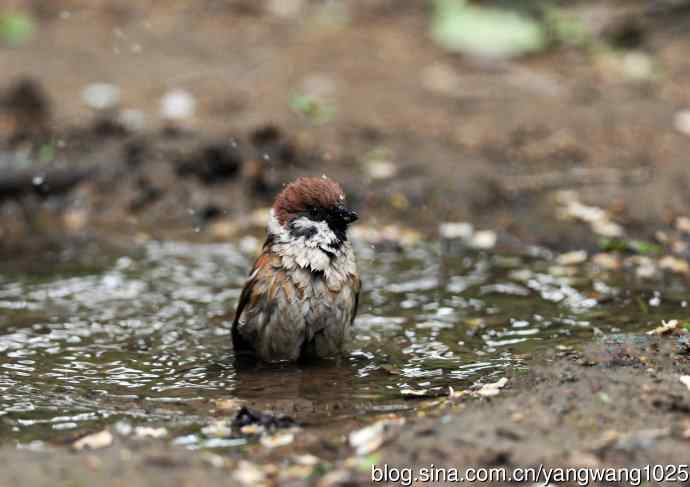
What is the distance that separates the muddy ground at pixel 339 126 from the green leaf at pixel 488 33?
180 millimetres

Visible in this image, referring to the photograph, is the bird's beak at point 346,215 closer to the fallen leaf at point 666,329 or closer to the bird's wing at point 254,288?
the bird's wing at point 254,288

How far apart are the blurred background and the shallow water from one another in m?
0.70

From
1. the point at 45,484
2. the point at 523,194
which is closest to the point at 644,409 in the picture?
the point at 45,484

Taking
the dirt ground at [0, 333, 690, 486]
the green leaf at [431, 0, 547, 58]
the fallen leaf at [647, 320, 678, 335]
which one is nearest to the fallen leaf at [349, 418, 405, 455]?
the dirt ground at [0, 333, 690, 486]

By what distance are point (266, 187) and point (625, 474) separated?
4.99 meters

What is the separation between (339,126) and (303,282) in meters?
3.76

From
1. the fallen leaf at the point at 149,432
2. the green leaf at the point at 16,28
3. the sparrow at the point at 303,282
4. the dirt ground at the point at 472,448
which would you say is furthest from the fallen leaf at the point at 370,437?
the green leaf at the point at 16,28

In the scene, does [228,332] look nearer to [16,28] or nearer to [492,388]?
[492,388]

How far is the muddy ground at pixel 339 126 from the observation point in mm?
8062

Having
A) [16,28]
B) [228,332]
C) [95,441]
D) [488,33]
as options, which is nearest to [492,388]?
[95,441]

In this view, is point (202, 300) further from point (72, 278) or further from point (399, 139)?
point (399, 139)

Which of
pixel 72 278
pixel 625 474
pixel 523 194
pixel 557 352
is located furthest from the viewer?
pixel 523 194

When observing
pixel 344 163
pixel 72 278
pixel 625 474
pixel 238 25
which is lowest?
pixel 625 474

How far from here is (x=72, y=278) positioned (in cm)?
718
